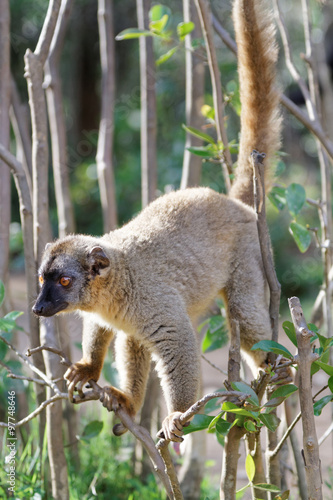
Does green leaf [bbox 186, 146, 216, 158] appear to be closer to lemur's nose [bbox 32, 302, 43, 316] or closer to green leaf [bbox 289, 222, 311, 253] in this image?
green leaf [bbox 289, 222, 311, 253]

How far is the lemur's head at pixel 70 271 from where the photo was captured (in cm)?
254

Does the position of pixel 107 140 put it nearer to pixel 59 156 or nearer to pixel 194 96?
pixel 59 156

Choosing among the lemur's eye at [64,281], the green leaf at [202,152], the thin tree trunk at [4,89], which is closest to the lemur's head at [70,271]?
the lemur's eye at [64,281]

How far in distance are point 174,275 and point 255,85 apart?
3.39 feet

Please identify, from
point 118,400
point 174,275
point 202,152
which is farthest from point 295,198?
point 118,400

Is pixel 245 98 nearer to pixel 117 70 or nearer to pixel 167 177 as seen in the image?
pixel 167 177

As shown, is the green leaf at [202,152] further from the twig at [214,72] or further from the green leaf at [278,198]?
the green leaf at [278,198]

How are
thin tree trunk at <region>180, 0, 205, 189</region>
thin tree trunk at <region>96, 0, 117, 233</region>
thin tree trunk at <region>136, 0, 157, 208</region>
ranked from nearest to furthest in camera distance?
thin tree trunk at <region>180, 0, 205, 189</region>
thin tree trunk at <region>136, 0, 157, 208</region>
thin tree trunk at <region>96, 0, 117, 233</region>

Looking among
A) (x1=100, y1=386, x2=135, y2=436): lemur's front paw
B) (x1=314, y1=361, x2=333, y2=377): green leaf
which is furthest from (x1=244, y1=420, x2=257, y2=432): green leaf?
(x1=100, y1=386, x2=135, y2=436): lemur's front paw

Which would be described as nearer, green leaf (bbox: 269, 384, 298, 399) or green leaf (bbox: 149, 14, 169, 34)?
green leaf (bbox: 269, 384, 298, 399)

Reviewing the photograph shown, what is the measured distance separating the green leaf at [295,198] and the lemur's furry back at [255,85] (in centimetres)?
41

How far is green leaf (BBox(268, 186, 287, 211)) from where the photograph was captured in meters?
2.90

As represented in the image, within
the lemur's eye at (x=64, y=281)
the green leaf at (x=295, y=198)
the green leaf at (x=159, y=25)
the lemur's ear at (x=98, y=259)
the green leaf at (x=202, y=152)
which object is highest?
the green leaf at (x=159, y=25)

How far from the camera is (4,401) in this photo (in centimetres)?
360
